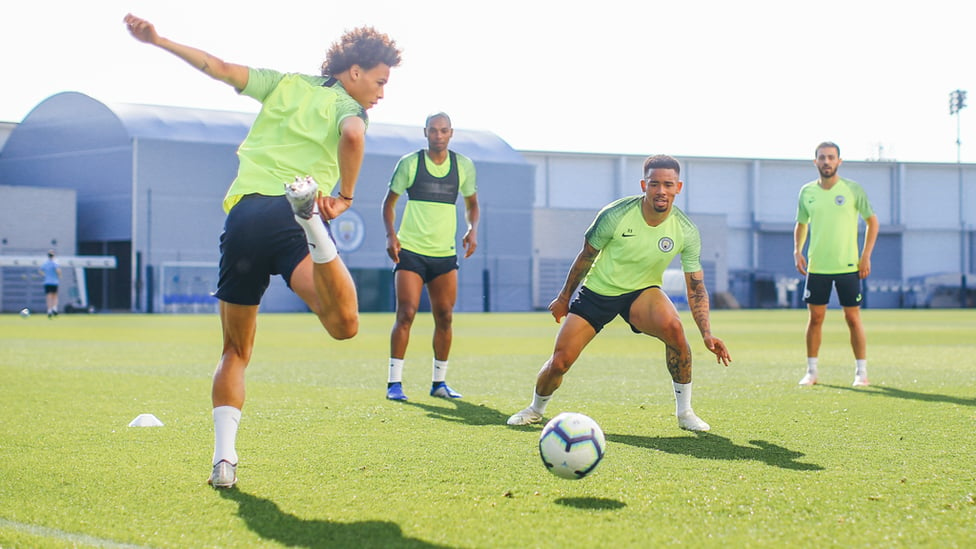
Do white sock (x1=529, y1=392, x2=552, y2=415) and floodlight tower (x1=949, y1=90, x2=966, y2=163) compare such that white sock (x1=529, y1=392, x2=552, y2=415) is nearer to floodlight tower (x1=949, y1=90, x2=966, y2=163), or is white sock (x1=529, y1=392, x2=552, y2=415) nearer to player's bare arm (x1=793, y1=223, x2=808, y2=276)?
player's bare arm (x1=793, y1=223, x2=808, y2=276)

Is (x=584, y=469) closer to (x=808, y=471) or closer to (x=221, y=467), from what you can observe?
(x=808, y=471)

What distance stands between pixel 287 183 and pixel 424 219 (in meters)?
4.43

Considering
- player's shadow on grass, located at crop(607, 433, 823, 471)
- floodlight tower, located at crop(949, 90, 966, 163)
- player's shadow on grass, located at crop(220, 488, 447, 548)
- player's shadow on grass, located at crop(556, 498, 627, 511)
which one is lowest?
player's shadow on grass, located at crop(220, 488, 447, 548)

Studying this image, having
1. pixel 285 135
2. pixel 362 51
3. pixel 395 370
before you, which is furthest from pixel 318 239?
pixel 395 370

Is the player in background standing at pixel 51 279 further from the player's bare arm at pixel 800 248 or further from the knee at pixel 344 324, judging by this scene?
the knee at pixel 344 324

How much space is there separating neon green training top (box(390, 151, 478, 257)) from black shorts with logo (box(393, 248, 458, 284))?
35mm

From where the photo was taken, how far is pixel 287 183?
4.34 metres

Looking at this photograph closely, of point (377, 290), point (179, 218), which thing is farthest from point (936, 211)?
point (179, 218)

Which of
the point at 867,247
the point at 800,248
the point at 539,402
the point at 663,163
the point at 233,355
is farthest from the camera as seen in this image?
the point at 800,248

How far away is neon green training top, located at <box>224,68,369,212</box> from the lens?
4.65 meters

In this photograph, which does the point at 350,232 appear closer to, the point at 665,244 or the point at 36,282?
the point at 36,282

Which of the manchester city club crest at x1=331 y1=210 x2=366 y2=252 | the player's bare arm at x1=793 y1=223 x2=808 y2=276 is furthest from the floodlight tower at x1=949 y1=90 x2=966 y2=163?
the player's bare arm at x1=793 y1=223 x2=808 y2=276

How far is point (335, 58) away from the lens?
189 inches

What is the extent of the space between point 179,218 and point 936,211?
46.0 meters
